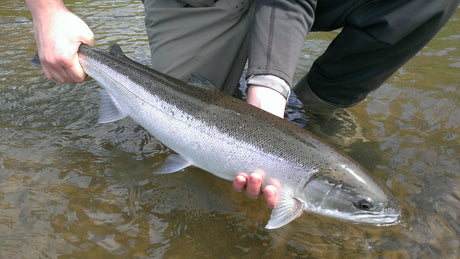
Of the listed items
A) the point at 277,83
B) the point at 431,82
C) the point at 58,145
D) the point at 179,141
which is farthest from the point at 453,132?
the point at 58,145

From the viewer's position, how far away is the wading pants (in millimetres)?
2213

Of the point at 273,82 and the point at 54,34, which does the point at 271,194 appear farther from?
the point at 54,34

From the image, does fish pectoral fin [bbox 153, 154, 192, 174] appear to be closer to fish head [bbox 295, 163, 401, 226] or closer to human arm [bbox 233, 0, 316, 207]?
human arm [bbox 233, 0, 316, 207]

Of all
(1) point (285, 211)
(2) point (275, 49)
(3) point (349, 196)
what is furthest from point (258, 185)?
(2) point (275, 49)

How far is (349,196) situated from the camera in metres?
1.84

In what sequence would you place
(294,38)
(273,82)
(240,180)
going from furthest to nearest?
(294,38) → (273,82) → (240,180)

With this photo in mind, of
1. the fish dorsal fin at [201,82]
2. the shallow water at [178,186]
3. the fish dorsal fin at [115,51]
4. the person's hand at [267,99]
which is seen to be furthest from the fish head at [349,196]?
the fish dorsal fin at [115,51]

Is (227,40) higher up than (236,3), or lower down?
lower down

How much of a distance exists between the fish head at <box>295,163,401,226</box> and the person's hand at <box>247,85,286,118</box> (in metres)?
0.50

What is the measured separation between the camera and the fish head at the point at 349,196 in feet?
6.01

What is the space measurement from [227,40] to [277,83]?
108 cm

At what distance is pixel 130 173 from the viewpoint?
8.36 feet

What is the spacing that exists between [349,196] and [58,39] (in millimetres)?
2128

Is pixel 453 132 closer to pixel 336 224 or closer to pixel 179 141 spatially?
pixel 336 224
